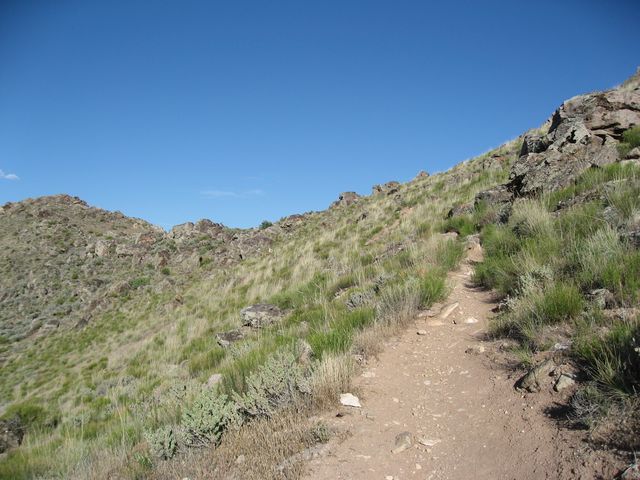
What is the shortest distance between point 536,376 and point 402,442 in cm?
124

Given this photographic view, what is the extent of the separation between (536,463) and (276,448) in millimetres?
1916

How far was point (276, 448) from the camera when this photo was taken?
10.8ft

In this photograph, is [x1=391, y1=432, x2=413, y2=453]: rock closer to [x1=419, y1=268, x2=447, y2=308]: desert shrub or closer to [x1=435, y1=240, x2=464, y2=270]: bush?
[x1=419, y1=268, x2=447, y2=308]: desert shrub

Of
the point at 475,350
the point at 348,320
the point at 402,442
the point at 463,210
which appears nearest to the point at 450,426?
the point at 402,442

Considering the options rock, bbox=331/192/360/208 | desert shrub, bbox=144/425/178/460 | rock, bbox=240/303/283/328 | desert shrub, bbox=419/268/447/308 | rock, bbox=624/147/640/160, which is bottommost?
desert shrub, bbox=144/425/178/460

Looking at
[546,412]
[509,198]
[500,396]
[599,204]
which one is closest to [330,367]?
[500,396]

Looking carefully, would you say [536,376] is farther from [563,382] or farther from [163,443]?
[163,443]

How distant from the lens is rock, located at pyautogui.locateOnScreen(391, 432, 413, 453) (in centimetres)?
311

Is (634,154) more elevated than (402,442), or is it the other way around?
(634,154)

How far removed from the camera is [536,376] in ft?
10.8

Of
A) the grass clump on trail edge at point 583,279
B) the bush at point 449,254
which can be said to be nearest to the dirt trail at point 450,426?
the grass clump on trail edge at point 583,279

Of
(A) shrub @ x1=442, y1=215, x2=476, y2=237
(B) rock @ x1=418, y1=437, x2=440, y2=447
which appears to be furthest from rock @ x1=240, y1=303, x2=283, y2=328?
(B) rock @ x1=418, y1=437, x2=440, y2=447

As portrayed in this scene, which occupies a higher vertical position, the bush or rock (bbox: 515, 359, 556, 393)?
the bush

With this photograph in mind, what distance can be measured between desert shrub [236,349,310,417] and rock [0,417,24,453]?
8.02 metres
